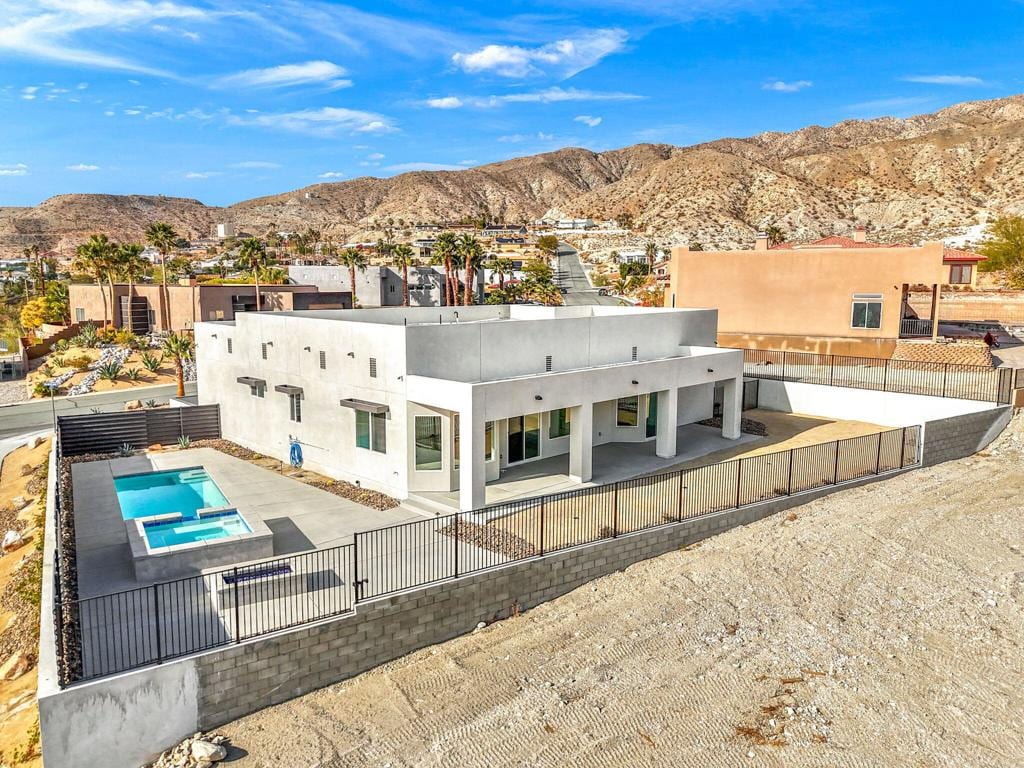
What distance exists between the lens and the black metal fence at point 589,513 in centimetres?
1382

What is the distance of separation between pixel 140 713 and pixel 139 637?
57.0 inches

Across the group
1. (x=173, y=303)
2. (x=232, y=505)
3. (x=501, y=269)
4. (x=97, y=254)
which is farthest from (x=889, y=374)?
(x=501, y=269)

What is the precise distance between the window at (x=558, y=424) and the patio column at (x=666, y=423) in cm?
275

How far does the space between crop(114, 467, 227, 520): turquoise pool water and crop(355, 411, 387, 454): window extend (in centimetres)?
366

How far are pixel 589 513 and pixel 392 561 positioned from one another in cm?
461

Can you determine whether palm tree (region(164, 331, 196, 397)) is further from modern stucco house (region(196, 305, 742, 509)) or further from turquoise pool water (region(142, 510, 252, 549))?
turquoise pool water (region(142, 510, 252, 549))

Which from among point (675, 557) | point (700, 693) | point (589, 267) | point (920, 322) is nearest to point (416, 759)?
point (700, 693)

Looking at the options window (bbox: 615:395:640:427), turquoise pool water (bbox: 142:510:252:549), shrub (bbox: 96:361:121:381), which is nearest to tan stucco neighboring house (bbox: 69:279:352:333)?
shrub (bbox: 96:361:121:381)

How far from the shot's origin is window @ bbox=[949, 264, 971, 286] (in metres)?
62.2

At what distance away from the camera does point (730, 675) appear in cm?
1205

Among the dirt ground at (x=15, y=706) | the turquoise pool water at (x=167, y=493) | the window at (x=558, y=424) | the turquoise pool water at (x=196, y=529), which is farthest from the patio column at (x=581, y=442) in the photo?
the dirt ground at (x=15, y=706)

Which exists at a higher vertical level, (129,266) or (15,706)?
(129,266)

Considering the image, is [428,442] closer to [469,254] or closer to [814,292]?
[814,292]

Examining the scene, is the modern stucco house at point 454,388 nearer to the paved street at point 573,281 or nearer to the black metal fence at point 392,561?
the black metal fence at point 392,561
